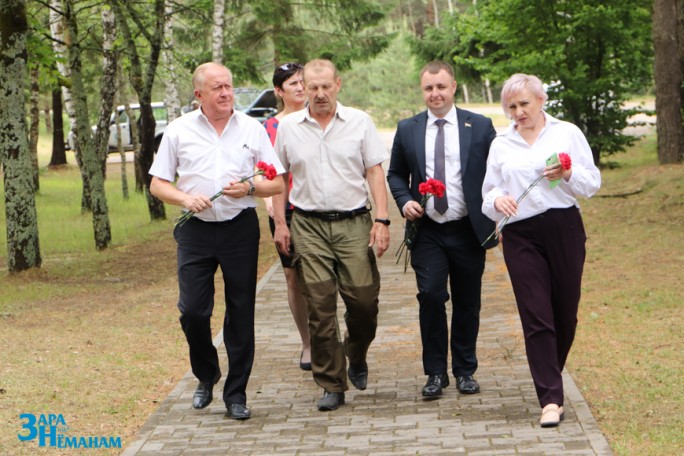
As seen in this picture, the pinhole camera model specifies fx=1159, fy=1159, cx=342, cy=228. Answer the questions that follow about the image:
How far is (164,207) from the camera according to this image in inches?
925

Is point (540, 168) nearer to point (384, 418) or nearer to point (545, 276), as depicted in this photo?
point (545, 276)

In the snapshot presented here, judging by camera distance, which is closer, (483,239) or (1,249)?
(483,239)

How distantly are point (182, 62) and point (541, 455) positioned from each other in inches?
578

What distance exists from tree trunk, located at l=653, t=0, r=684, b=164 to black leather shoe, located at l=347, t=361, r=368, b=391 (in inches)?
628

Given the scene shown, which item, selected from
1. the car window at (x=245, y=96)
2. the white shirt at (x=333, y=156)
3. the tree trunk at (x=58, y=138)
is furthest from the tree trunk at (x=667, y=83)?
the tree trunk at (x=58, y=138)

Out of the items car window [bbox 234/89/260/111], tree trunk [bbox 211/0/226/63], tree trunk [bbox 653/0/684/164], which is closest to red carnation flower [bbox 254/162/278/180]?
tree trunk [bbox 211/0/226/63]

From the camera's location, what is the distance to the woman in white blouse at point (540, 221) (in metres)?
6.79

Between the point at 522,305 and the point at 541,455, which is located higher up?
the point at 522,305

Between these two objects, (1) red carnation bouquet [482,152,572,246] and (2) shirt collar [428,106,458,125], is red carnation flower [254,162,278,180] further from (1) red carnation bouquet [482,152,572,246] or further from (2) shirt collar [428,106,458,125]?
(1) red carnation bouquet [482,152,572,246]

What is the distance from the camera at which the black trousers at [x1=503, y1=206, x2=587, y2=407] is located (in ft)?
22.4

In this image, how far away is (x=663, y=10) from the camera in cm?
2189

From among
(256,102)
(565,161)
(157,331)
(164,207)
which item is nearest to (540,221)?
(565,161)

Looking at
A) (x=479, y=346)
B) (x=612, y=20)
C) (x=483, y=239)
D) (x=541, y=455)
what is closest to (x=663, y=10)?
(x=612, y=20)

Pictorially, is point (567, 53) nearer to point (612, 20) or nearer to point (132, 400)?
point (612, 20)
